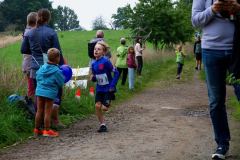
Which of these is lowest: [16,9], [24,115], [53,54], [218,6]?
[24,115]

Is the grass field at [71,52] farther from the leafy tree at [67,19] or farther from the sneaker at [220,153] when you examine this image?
the leafy tree at [67,19]

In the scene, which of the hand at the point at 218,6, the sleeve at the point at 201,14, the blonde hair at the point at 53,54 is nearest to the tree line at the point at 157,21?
the blonde hair at the point at 53,54

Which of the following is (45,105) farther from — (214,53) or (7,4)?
(7,4)

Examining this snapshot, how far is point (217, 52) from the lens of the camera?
5461 millimetres

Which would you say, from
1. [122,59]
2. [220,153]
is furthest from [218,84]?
[122,59]

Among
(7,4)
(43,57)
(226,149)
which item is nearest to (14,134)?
(43,57)

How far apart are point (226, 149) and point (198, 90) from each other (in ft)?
34.8

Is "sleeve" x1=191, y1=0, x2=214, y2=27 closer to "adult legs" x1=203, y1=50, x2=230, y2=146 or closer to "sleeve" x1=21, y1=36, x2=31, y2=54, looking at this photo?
"adult legs" x1=203, y1=50, x2=230, y2=146

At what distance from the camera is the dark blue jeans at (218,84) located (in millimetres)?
5469

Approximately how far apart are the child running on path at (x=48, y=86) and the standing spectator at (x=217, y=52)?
10.4 ft

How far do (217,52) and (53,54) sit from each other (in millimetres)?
3366

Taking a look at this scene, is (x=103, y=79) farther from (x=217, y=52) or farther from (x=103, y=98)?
(x=217, y=52)

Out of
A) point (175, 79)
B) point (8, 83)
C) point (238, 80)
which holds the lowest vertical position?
point (175, 79)

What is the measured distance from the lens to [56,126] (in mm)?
8727
